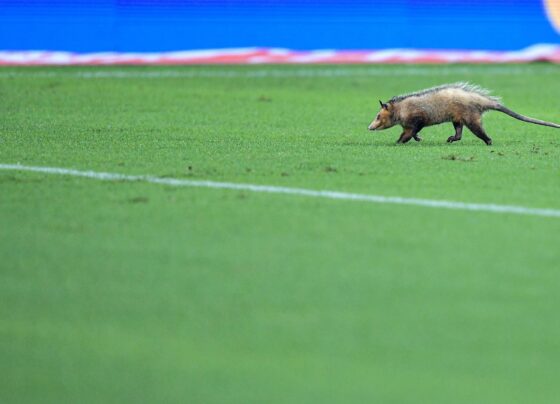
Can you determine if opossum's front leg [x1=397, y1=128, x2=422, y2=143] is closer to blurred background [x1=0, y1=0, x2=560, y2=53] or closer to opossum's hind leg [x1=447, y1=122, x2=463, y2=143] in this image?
opossum's hind leg [x1=447, y1=122, x2=463, y2=143]

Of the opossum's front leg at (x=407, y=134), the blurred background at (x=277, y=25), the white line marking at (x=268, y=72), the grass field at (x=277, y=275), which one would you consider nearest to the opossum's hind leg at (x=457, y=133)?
the grass field at (x=277, y=275)

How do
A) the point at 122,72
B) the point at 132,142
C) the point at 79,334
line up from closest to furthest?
1. the point at 79,334
2. the point at 132,142
3. the point at 122,72

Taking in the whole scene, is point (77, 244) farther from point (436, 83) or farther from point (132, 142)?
point (436, 83)

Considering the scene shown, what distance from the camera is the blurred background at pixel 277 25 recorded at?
61.8 feet

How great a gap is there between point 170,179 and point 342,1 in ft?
39.1

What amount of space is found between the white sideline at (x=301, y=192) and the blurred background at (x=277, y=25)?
10.5 m

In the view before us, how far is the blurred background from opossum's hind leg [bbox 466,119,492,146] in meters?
9.28

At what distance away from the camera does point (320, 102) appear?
14.4 m

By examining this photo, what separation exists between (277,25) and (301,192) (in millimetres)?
12109

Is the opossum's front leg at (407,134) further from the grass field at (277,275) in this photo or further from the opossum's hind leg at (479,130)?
the opossum's hind leg at (479,130)

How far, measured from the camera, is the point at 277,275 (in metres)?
5.39

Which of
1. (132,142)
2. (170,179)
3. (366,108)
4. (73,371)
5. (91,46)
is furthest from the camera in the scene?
(91,46)

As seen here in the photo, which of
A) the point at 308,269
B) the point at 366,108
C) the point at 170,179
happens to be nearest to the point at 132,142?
the point at 170,179

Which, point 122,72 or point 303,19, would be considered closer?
point 122,72
